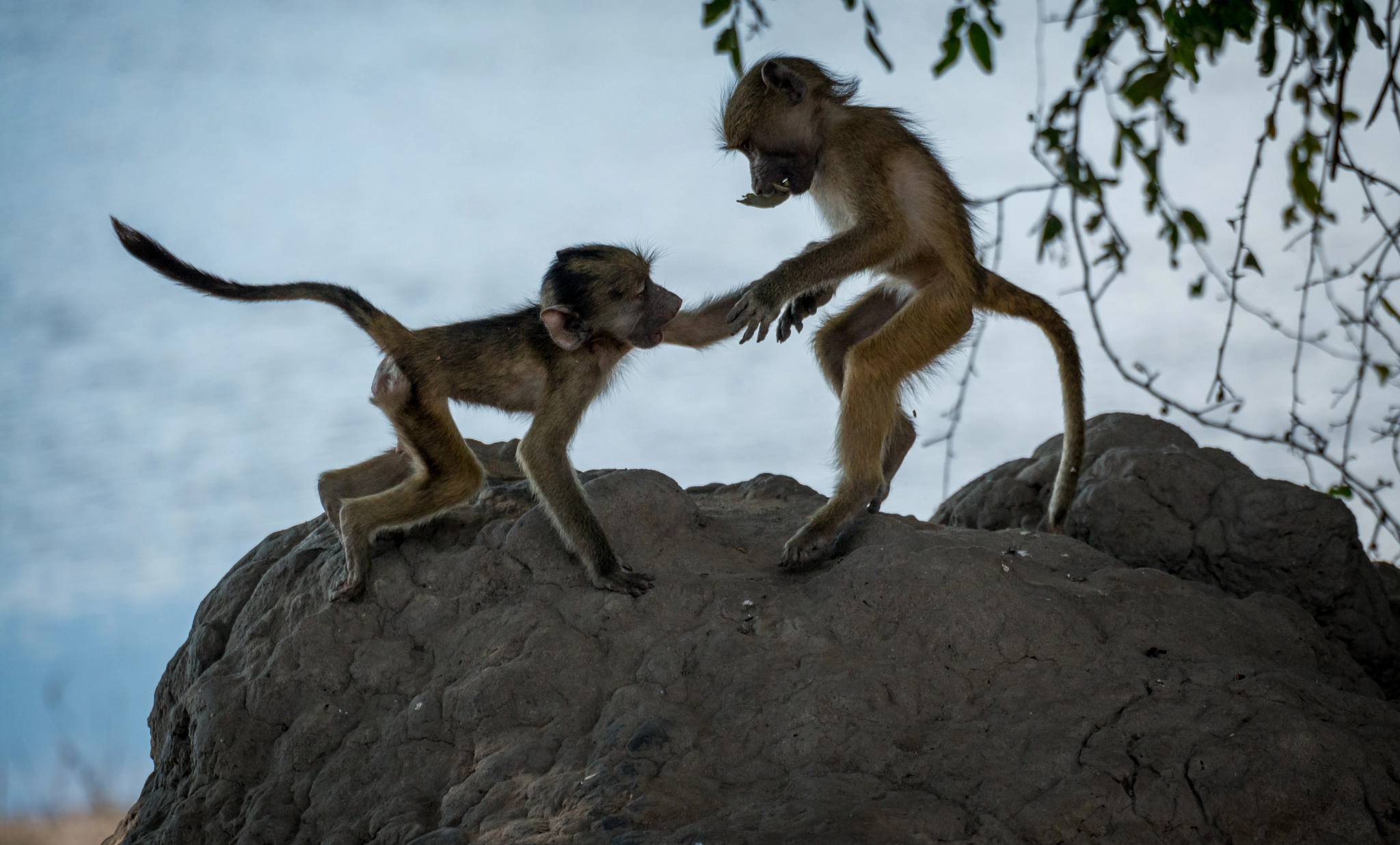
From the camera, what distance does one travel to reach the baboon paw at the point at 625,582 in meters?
3.22

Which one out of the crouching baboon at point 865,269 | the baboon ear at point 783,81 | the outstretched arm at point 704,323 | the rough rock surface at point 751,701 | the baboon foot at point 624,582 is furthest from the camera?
the outstretched arm at point 704,323

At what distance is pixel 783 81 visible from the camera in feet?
12.8

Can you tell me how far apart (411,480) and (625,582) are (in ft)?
2.66

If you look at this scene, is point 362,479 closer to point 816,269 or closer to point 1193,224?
point 816,269

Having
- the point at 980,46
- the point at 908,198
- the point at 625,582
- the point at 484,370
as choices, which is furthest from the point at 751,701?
the point at 980,46

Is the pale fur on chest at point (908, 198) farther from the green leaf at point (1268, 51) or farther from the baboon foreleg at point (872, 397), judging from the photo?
the green leaf at point (1268, 51)

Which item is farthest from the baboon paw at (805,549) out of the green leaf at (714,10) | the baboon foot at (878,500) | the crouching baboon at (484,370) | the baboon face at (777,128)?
the green leaf at (714,10)

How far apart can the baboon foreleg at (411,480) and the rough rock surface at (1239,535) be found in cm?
209

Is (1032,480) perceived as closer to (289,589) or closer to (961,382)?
(961,382)

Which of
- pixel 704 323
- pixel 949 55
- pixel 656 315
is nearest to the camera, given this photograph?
pixel 949 55

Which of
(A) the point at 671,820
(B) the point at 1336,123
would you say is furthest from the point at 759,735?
(B) the point at 1336,123

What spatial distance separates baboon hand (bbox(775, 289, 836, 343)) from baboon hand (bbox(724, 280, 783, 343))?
0.37 meters

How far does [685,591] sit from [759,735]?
2.00 feet

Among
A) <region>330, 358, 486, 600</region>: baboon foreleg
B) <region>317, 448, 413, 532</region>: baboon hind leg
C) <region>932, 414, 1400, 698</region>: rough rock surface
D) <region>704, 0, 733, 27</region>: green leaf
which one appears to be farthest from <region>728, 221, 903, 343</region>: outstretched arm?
<region>317, 448, 413, 532</region>: baboon hind leg
